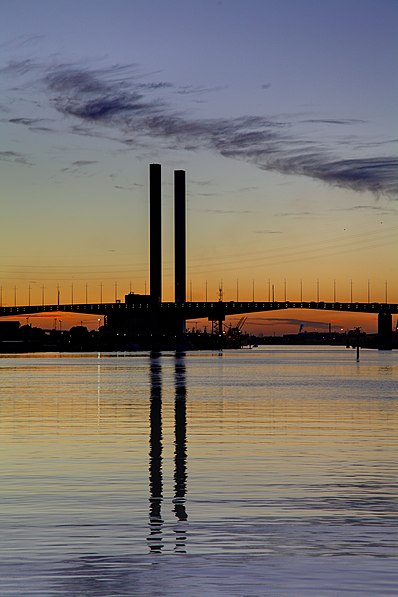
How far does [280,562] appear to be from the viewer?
1246 cm

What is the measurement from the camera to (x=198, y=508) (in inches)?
656

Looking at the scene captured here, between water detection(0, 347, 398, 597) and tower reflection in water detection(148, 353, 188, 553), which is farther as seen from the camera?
tower reflection in water detection(148, 353, 188, 553)

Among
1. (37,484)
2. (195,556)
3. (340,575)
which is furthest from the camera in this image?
(37,484)

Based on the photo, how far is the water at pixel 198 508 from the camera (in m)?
11.7

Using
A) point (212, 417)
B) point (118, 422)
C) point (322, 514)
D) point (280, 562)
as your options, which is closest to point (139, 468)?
point (322, 514)

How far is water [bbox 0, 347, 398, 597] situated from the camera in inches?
460

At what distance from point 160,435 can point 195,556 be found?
18923 millimetres

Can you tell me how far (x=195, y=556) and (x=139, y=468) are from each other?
9.79 meters

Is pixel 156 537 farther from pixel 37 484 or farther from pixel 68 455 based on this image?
pixel 68 455

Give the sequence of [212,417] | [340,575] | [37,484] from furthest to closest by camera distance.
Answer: [212,417], [37,484], [340,575]

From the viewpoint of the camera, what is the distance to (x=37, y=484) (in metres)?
19.7

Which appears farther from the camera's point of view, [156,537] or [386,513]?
[386,513]

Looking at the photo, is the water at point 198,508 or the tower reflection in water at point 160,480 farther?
the tower reflection in water at point 160,480

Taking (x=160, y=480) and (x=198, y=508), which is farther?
(x=160, y=480)
